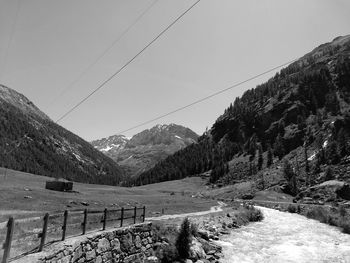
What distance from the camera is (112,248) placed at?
Answer: 22.9 m

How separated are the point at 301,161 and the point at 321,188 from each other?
226 feet

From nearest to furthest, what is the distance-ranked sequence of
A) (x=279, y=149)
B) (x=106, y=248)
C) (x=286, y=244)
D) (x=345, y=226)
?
(x=106, y=248) → (x=286, y=244) → (x=345, y=226) → (x=279, y=149)

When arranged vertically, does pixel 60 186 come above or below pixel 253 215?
above

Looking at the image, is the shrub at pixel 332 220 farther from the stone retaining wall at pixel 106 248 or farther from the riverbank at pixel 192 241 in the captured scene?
the stone retaining wall at pixel 106 248

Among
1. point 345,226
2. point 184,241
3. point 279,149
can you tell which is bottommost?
point 184,241

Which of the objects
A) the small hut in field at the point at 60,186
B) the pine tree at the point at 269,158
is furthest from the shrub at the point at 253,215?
the pine tree at the point at 269,158

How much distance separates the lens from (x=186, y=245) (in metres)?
27.0

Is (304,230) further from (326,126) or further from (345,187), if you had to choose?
(326,126)

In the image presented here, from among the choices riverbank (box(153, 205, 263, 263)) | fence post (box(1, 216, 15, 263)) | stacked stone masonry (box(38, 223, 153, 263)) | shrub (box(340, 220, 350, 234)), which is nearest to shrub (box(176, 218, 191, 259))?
riverbank (box(153, 205, 263, 263))

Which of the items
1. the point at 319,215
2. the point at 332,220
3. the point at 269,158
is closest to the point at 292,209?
the point at 319,215

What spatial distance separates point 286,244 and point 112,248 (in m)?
21.0

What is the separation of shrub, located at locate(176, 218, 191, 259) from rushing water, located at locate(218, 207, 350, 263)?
131 inches

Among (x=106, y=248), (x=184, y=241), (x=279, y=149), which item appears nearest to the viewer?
(x=106, y=248)

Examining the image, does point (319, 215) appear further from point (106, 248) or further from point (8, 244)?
point (8, 244)
